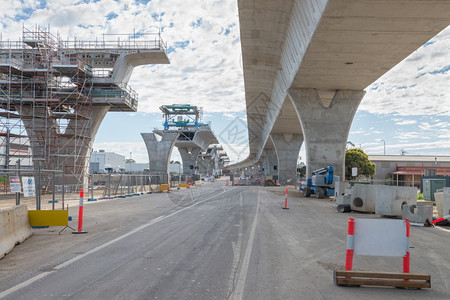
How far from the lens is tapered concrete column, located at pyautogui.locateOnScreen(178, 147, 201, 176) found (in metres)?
86.4

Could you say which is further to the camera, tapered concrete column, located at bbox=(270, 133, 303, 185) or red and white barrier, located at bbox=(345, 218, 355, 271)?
tapered concrete column, located at bbox=(270, 133, 303, 185)

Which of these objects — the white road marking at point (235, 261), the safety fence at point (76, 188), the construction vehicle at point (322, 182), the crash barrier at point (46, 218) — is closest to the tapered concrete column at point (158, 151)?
the safety fence at point (76, 188)

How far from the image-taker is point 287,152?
56250mm

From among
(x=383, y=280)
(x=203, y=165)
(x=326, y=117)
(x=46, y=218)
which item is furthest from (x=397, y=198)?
(x=203, y=165)

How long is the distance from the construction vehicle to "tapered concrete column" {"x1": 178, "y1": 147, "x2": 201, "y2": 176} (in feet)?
188

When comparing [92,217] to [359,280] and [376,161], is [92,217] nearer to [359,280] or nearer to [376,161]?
[359,280]

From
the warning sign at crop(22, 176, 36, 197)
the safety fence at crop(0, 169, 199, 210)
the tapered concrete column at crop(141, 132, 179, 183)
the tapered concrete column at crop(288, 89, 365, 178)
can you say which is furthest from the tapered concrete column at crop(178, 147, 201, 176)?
the warning sign at crop(22, 176, 36, 197)

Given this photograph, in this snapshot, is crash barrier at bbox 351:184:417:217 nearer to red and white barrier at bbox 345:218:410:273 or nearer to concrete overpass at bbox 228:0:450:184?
concrete overpass at bbox 228:0:450:184

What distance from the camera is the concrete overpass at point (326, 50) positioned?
14.5 meters

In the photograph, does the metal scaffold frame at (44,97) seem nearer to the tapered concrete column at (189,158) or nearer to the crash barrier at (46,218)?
the crash barrier at (46,218)

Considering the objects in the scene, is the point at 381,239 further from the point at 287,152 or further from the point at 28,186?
the point at 287,152

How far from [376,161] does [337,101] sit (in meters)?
59.7

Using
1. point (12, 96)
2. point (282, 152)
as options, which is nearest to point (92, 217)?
point (12, 96)

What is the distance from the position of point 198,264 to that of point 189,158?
80845 millimetres
